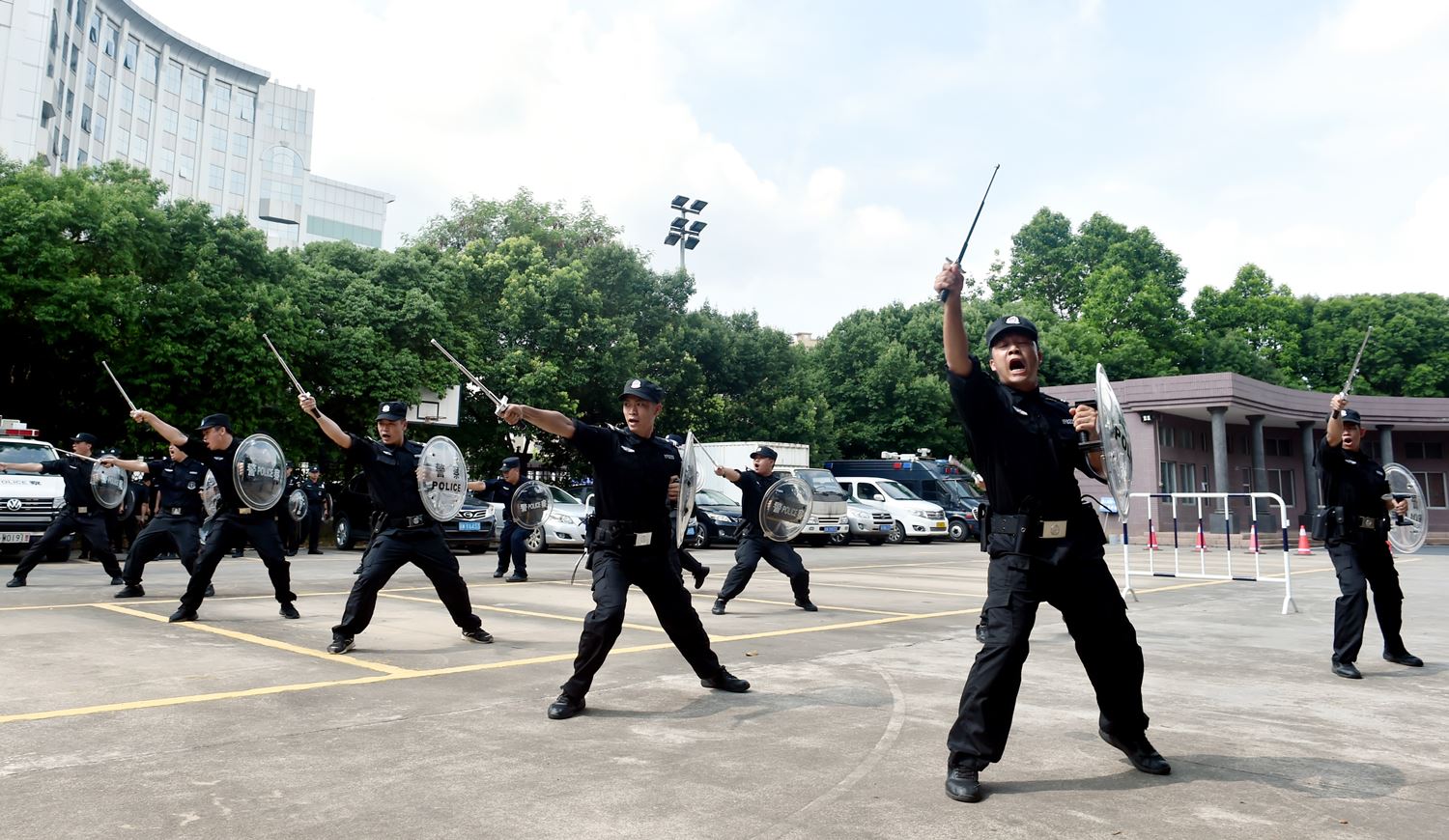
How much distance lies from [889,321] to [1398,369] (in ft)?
97.9

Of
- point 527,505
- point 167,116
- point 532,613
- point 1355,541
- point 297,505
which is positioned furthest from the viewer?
point 167,116

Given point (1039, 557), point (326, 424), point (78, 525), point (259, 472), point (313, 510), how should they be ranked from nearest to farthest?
1. point (1039, 557)
2. point (326, 424)
3. point (259, 472)
4. point (78, 525)
5. point (313, 510)

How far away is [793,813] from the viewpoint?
3.74 metres

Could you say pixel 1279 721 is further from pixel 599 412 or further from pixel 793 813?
pixel 599 412

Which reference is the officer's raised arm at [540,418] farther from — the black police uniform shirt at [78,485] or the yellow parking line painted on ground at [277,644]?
the black police uniform shirt at [78,485]

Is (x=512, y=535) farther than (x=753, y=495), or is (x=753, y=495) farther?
(x=512, y=535)

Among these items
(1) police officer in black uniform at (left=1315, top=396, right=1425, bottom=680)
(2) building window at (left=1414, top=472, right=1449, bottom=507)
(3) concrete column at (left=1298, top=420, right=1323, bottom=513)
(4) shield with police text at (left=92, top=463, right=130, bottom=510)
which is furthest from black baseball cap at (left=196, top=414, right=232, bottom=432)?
(2) building window at (left=1414, top=472, right=1449, bottom=507)

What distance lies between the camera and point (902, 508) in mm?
29656

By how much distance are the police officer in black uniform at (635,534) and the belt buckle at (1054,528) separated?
2.32 meters

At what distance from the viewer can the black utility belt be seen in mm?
5797

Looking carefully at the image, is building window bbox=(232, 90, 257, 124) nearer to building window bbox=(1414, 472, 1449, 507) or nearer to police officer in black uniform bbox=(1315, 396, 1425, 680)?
building window bbox=(1414, 472, 1449, 507)

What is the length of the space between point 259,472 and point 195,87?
273 ft

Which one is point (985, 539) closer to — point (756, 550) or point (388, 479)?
point (388, 479)

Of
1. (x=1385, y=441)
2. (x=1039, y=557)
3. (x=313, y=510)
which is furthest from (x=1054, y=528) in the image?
(x=1385, y=441)
